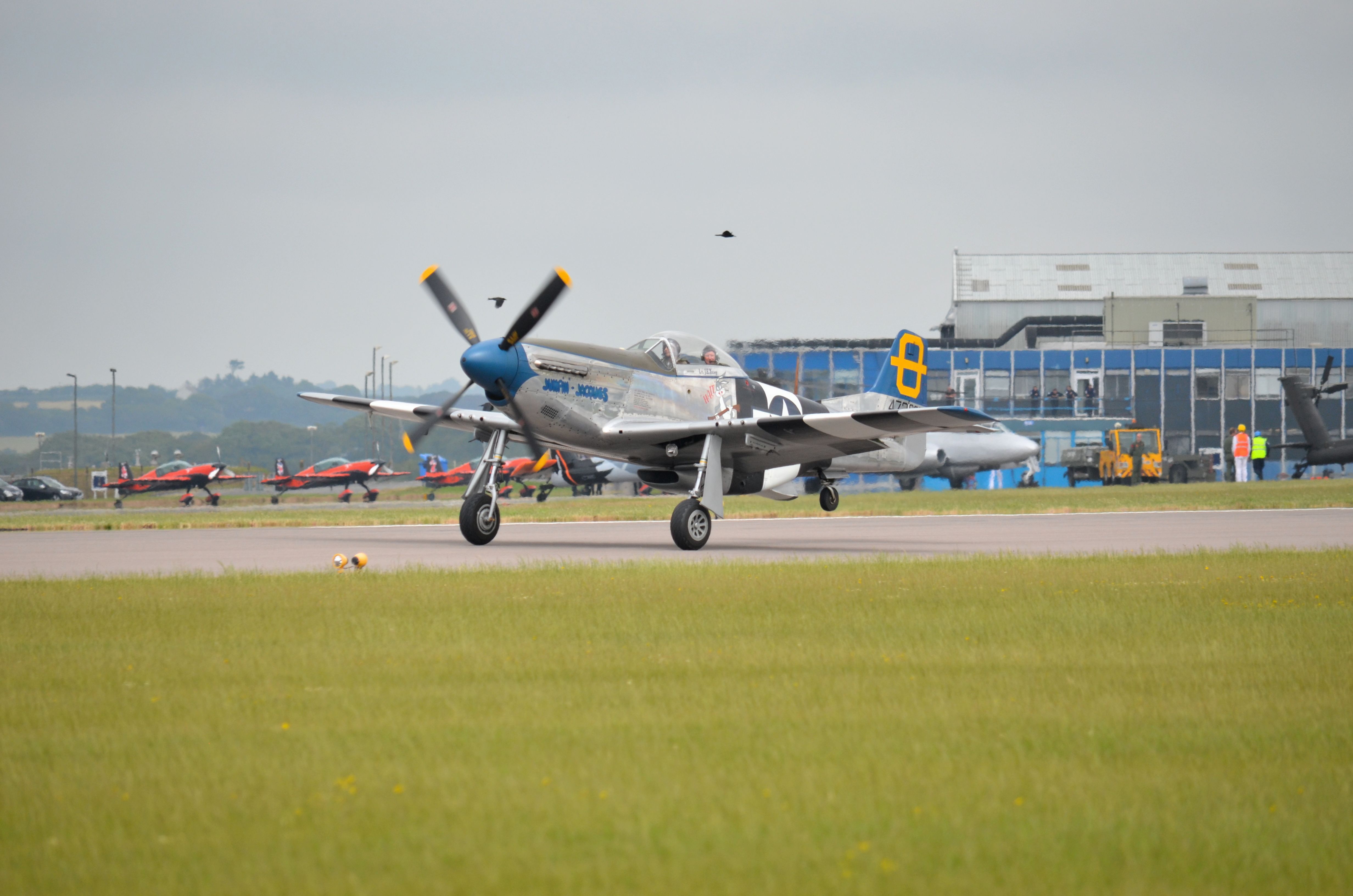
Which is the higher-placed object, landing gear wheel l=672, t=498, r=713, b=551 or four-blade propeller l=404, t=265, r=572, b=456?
four-blade propeller l=404, t=265, r=572, b=456

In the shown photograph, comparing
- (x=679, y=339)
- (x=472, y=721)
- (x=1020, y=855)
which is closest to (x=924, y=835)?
(x=1020, y=855)

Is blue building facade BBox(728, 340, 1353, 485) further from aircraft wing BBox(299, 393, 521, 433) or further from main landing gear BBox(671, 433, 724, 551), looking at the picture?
main landing gear BBox(671, 433, 724, 551)

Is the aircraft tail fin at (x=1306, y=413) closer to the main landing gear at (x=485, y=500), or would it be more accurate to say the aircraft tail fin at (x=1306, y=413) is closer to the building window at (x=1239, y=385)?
the building window at (x=1239, y=385)

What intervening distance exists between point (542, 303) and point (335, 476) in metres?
42.0

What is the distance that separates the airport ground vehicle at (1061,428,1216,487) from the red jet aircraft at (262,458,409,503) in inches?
1250

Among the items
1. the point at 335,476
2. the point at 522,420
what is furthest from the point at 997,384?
the point at 522,420

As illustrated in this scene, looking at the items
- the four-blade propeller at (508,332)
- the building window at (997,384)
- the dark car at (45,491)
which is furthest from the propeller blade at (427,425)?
the dark car at (45,491)

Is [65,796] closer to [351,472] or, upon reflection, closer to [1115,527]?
[1115,527]

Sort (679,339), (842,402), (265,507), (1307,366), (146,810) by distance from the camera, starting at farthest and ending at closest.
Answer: (1307,366) → (265,507) → (842,402) → (679,339) → (146,810)

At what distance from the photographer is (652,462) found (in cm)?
2070

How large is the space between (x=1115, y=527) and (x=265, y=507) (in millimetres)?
32540

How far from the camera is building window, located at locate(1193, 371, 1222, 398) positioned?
68500 mm

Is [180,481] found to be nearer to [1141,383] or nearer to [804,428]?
[804,428]

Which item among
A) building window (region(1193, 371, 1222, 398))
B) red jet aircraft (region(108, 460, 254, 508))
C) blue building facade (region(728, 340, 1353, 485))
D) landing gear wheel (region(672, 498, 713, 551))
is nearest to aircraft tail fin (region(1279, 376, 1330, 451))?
blue building facade (region(728, 340, 1353, 485))
